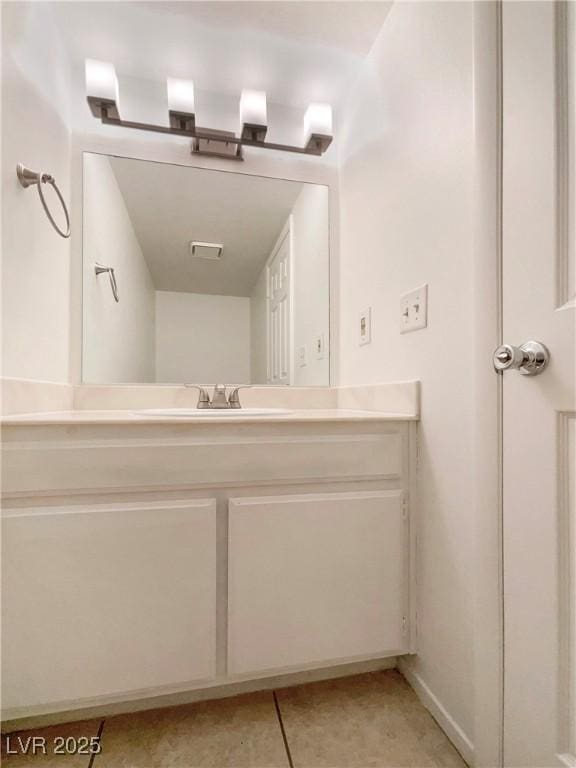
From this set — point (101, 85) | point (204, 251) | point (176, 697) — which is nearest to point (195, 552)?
point (176, 697)

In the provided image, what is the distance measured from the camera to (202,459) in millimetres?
927

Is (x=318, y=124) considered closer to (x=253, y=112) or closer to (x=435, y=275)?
(x=253, y=112)

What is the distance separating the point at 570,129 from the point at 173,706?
4.96 ft

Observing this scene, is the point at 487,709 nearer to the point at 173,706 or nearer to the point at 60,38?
the point at 173,706

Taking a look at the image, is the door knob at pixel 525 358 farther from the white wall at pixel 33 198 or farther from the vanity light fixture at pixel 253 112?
the vanity light fixture at pixel 253 112

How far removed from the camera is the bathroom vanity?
2.74ft

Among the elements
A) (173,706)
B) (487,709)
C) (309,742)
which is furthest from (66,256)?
(487,709)

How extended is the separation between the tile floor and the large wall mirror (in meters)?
1.00

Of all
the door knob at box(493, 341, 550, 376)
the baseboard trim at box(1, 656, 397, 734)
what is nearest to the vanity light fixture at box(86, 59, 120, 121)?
the door knob at box(493, 341, 550, 376)

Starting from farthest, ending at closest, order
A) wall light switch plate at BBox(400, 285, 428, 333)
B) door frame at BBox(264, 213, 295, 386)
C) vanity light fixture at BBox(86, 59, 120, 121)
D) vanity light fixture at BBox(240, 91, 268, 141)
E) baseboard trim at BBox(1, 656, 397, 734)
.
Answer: door frame at BBox(264, 213, 295, 386) < vanity light fixture at BBox(240, 91, 268, 141) < vanity light fixture at BBox(86, 59, 120, 121) < wall light switch plate at BBox(400, 285, 428, 333) < baseboard trim at BBox(1, 656, 397, 734)

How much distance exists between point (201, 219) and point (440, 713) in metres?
1.73

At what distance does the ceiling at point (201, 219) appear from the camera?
58.2 inches

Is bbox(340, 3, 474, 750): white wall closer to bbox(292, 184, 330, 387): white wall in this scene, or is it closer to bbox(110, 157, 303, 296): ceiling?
bbox(292, 184, 330, 387): white wall

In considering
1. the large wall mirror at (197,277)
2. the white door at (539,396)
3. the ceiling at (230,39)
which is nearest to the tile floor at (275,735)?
the white door at (539,396)
